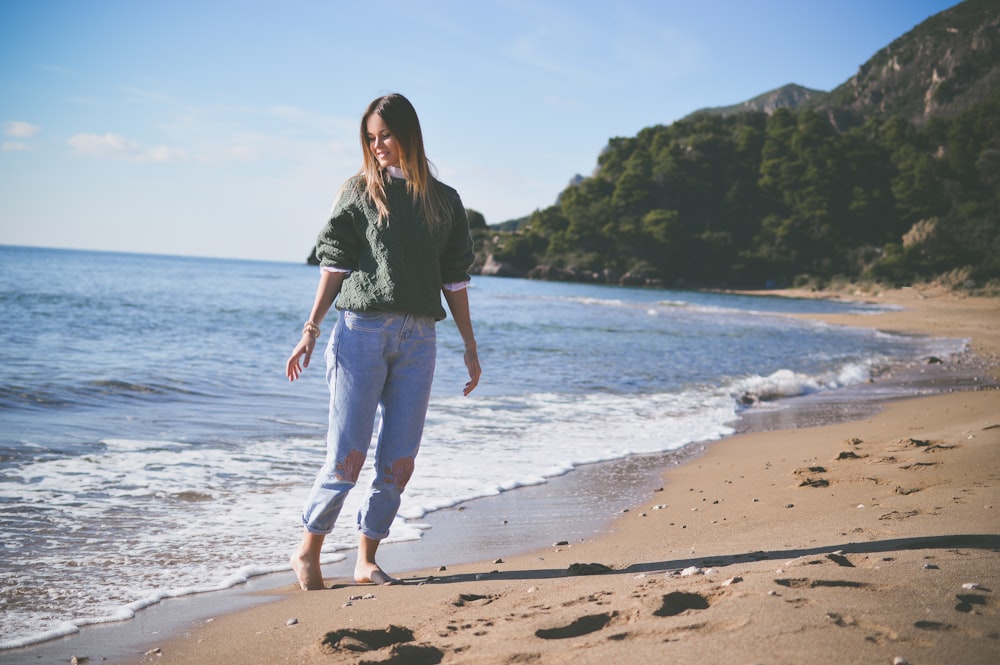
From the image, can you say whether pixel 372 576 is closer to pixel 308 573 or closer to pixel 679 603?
pixel 308 573

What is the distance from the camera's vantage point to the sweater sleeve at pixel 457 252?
3.14 metres

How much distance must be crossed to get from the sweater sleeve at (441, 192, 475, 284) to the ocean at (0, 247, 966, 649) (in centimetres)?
157

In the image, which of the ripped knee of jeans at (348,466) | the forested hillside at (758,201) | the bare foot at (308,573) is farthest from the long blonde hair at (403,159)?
the forested hillside at (758,201)

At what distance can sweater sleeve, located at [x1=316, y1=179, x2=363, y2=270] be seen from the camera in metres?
2.94

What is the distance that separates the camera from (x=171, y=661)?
2.31 metres

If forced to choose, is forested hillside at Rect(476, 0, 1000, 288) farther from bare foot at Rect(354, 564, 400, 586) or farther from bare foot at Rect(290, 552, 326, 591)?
bare foot at Rect(290, 552, 326, 591)

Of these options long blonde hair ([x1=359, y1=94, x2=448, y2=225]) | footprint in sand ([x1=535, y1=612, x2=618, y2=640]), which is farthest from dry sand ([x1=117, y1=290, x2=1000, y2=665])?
long blonde hair ([x1=359, y1=94, x2=448, y2=225])

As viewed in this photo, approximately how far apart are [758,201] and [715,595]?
9450 centimetres

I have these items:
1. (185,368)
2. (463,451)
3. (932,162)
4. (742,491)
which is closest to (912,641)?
(742,491)

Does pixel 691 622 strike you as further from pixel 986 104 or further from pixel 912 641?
pixel 986 104

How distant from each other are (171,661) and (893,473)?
4.29m

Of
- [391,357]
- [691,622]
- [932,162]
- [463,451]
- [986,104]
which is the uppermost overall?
[986,104]

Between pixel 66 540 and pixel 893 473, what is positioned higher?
pixel 893 473

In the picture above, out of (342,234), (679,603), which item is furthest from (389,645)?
(342,234)
